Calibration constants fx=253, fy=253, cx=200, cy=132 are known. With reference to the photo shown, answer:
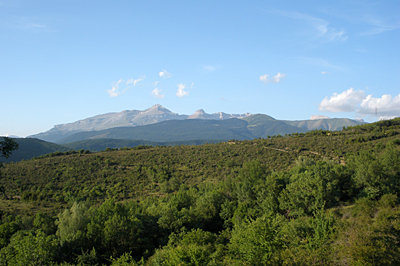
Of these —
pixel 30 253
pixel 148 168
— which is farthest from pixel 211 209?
pixel 148 168

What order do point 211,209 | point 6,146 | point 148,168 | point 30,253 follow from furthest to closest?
point 148,168 < point 211,209 < point 30,253 < point 6,146

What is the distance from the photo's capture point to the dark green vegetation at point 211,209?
697 inches

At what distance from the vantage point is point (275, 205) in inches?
1416

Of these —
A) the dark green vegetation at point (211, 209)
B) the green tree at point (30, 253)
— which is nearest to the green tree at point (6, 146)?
the dark green vegetation at point (211, 209)

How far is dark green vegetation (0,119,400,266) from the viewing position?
17.7 meters

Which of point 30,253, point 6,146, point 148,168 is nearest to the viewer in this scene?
point 6,146

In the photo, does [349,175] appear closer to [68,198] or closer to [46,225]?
[46,225]

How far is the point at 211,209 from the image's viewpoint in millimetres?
38281

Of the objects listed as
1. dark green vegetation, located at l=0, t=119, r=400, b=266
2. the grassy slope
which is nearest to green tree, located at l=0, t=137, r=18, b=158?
dark green vegetation, located at l=0, t=119, r=400, b=266

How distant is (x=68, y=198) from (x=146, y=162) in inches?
1045

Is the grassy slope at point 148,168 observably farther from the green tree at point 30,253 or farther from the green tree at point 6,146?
the green tree at point 6,146

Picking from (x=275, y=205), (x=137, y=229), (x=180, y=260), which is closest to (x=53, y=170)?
(x=137, y=229)

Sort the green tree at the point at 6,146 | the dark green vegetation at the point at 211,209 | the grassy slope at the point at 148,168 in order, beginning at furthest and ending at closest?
1. the grassy slope at the point at 148,168
2. the dark green vegetation at the point at 211,209
3. the green tree at the point at 6,146

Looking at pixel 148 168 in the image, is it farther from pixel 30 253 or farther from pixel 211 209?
pixel 30 253
